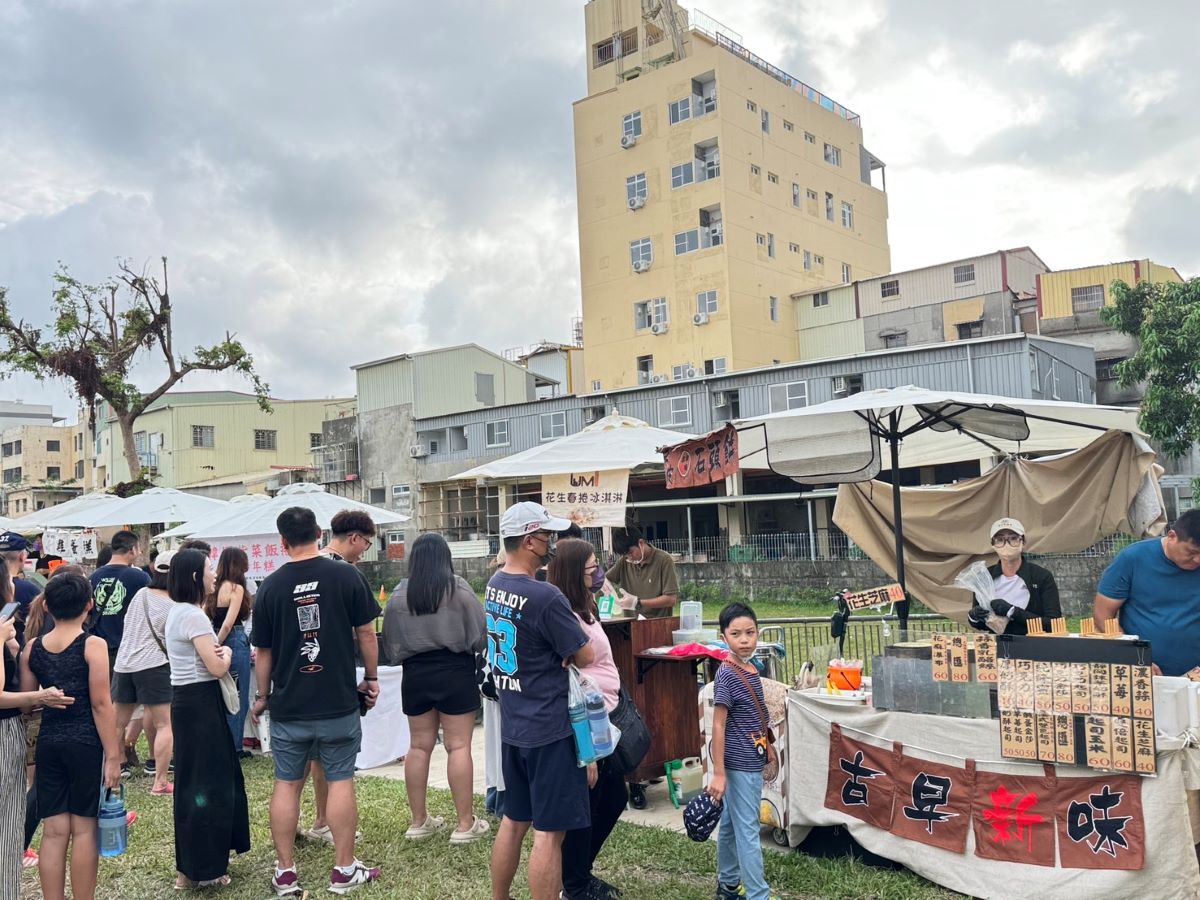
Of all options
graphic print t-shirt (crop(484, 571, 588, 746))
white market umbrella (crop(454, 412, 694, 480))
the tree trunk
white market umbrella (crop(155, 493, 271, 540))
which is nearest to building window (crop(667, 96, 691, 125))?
the tree trunk

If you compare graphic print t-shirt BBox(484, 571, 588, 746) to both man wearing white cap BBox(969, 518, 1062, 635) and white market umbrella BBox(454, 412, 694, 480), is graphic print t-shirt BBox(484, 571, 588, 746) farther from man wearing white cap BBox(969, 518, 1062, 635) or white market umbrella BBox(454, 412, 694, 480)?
white market umbrella BBox(454, 412, 694, 480)

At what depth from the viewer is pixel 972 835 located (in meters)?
4.71

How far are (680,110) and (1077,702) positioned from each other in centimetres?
4089

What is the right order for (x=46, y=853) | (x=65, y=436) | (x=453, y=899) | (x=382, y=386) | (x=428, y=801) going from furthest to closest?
(x=65, y=436) < (x=382, y=386) < (x=428, y=801) < (x=453, y=899) < (x=46, y=853)

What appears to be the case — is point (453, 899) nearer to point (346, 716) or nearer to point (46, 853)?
point (346, 716)

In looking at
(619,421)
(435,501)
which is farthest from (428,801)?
(435,501)

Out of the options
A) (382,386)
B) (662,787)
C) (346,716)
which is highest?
(382,386)

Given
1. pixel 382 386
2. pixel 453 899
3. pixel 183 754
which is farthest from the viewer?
pixel 382 386

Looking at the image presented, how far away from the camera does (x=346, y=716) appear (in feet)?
16.8

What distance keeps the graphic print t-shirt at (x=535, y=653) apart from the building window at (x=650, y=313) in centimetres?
3857

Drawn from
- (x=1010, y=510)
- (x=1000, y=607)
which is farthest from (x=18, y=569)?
(x=1010, y=510)

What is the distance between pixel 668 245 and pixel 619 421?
33248 millimetres

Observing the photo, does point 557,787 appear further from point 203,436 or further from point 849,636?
point 203,436

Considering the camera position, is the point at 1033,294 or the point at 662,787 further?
the point at 1033,294
